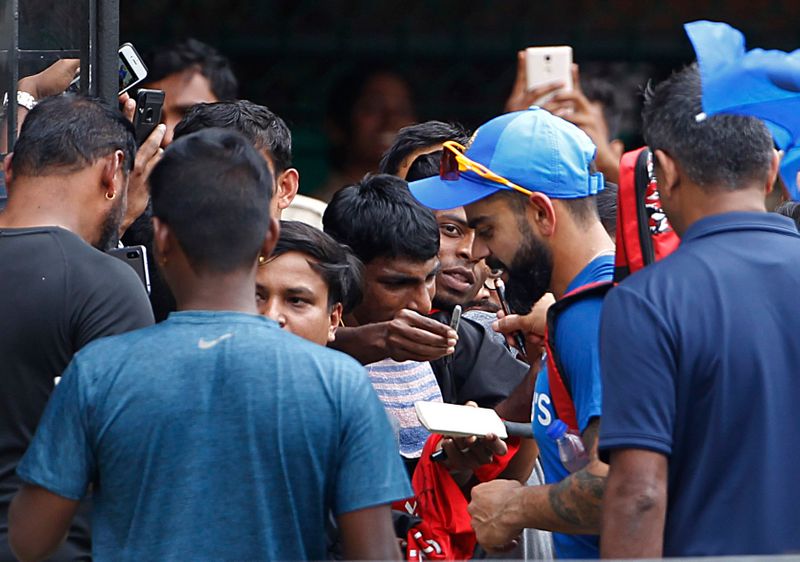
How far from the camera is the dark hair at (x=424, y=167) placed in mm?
4398

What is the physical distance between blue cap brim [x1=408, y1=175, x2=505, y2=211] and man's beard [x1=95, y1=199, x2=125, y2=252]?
740mm

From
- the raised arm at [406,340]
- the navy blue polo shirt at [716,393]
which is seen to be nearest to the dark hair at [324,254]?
the raised arm at [406,340]

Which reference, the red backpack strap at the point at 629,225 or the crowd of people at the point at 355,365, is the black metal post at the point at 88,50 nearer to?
the crowd of people at the point at 355,365

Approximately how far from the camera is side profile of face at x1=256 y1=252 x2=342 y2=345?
3.53m

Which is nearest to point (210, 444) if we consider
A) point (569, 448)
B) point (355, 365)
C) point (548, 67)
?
point (355, 365)

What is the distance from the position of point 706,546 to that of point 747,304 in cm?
42

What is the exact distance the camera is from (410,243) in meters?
3.96

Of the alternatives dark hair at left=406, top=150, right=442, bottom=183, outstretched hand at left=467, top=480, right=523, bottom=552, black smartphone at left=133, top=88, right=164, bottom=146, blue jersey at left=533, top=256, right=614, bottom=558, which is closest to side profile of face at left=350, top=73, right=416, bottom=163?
dark hair at left=406, top=150, right=442, bottom=183

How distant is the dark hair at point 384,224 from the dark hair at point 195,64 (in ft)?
4.98

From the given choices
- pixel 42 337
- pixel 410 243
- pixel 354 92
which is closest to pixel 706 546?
pixel 42 337

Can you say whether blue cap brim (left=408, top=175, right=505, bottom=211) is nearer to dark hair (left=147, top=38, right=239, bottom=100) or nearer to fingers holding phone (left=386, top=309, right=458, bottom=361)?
fingers holding phone (left=386, top=309, right=458, bottom=361)

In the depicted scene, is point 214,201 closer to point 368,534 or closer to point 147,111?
point 368,534

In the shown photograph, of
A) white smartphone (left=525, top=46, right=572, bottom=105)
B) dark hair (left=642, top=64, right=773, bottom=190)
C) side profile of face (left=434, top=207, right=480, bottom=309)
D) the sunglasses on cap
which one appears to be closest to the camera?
dark hair (left=642, top=64, right=773, bottom=190)

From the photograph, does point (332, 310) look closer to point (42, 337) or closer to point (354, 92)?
point (42, 337)
